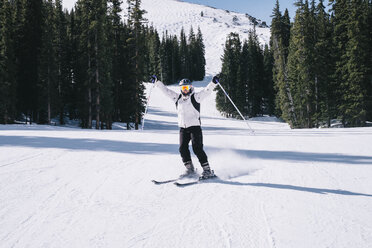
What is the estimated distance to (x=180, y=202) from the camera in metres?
3.99

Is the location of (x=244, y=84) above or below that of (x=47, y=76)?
above

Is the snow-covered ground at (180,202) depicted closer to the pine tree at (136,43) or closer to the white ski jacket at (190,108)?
the white ski jacket at (190,108)

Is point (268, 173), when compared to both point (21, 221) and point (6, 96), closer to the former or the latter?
point (21, 221)

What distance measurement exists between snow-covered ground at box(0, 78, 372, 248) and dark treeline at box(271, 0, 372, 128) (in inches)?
969

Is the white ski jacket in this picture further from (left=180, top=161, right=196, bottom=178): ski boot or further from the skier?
(left=180, top=161, right=196, bottom=178): ski boot

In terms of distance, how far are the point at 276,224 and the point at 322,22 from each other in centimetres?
3453

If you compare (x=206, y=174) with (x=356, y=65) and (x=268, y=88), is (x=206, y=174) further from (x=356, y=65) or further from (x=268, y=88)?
(x=268, y=88)

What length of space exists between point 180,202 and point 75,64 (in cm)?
3446

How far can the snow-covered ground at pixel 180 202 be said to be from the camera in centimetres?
291

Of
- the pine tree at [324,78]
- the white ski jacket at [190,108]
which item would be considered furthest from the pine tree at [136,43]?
the white ski jacket at [190,108]

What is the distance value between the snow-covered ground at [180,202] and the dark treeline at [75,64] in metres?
20.8

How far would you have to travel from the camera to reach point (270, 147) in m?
8.77

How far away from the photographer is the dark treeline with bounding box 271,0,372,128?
1064 inches

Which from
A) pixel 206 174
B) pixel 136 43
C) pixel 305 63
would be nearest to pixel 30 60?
pixel 136 43
